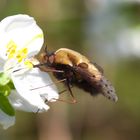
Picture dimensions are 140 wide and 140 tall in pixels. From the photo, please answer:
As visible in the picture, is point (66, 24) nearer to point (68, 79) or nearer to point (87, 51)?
point (87, 51)

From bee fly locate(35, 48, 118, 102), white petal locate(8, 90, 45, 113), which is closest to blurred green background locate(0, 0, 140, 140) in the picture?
bee fly locate(35, 48, 118, 102)

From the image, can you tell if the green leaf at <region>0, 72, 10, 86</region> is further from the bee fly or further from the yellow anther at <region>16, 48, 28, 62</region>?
the bee fly

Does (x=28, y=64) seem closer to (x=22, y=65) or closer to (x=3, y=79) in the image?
(x=22, y=65)

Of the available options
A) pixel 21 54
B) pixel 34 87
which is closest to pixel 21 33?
pixel 21 54

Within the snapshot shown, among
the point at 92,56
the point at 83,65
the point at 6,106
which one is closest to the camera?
the point at 6,106

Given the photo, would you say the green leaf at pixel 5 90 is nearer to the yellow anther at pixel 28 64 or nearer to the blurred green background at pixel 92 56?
the yellow anther at pixel 28 64

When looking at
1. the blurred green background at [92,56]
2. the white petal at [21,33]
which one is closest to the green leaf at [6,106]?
the white petal at [21,33]

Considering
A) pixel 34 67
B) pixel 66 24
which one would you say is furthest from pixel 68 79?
pixel 66 24
